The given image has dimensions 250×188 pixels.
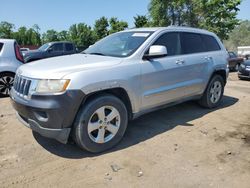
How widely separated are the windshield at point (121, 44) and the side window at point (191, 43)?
94cm

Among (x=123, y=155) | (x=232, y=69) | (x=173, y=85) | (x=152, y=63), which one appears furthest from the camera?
(x=232, y=69)

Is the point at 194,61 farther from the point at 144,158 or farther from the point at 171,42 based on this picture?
the point at 144,158

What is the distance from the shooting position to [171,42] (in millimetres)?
4688

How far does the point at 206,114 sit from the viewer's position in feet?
18.1

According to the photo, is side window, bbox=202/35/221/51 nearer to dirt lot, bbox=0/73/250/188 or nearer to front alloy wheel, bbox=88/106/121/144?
dirt lot, bbox=0/73/250/188

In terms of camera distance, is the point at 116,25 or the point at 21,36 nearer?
the point at 116,25

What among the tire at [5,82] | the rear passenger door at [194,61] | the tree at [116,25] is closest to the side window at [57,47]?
the tire at [5,82]

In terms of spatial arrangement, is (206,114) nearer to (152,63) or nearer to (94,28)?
(152,63)

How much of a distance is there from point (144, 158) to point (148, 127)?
47.1 inches

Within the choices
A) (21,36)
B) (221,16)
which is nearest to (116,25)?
(221,16)

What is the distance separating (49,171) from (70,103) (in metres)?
0.89

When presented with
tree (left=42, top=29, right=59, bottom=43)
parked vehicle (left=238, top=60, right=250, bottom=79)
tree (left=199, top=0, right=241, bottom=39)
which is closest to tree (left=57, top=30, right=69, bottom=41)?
tree (left=42, top=29, right=59, bottom=43)

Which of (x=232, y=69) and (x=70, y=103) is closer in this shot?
(x=70, y=103)

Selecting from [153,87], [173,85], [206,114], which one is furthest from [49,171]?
[206,114]
